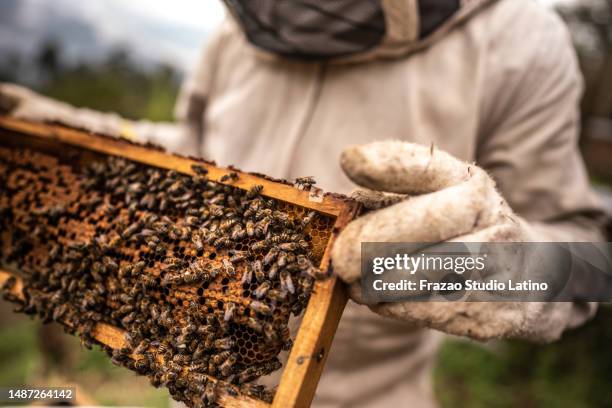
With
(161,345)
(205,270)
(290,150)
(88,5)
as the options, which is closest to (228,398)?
(161,345)

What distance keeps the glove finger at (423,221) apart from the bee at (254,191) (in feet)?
1.89

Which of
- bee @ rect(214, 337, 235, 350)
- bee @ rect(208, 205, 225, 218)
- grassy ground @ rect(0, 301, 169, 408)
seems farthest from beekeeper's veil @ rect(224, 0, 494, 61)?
grassy ground @ rect(0, 301, 169, 408)

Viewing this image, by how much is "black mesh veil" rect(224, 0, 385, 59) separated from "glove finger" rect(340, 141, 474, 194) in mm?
1352

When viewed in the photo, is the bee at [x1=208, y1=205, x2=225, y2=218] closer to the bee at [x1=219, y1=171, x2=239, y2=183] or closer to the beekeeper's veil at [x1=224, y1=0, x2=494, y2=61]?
the bee at [x1=219, y1=171, x2=239, y2=183]

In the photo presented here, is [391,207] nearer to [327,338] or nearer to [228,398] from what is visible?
[327,338]

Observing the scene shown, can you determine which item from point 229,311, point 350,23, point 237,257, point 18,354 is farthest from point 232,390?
point 18,354

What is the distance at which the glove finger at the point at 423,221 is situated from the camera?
1.59 meters

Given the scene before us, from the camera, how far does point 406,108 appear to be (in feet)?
9.62

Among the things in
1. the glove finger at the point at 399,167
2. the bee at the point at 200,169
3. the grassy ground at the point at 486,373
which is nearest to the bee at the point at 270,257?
the glove finger at the point at 399,167

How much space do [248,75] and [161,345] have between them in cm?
229

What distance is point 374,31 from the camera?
8.95 feet

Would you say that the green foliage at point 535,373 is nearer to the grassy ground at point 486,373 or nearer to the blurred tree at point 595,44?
the grassy ground at point 486,373

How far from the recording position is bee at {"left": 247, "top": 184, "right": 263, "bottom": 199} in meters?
2.12

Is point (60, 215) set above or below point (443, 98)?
below
